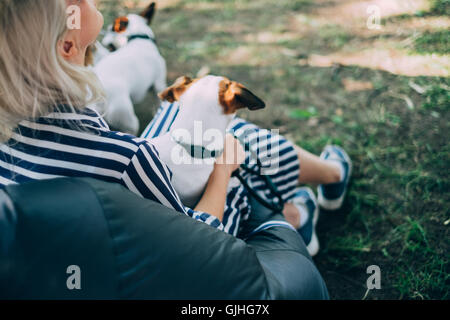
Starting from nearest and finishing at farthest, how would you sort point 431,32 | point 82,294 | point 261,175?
point 82,294, point 261,175, point 431,32

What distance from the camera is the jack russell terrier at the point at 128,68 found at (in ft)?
6.72

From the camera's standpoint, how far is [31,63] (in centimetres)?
95

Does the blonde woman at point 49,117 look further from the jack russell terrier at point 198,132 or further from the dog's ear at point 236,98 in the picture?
the dog's ear at point 236,98

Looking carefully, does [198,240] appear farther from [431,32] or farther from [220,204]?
[431,32]

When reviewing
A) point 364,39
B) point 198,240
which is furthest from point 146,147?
point 364,39

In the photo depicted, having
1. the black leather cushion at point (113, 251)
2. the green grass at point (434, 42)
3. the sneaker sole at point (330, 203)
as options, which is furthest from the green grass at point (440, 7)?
the black leather cushion at point (113, 251)

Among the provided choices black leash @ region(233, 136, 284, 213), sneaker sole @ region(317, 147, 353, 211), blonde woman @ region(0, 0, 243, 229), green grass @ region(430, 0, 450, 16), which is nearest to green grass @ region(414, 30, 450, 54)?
green grass @ region(430, 0, 450, 16)

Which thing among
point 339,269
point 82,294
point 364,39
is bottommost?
point 339,269

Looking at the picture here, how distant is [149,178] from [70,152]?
230 mm

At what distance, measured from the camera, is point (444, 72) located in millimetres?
2502

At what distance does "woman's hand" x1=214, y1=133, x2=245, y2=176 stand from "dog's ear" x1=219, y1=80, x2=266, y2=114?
5.7 inches

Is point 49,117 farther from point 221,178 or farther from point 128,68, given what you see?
point 128,68

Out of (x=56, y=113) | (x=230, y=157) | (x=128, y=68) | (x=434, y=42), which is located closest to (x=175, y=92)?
(x=230, y=157)

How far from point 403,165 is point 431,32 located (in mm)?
1441
